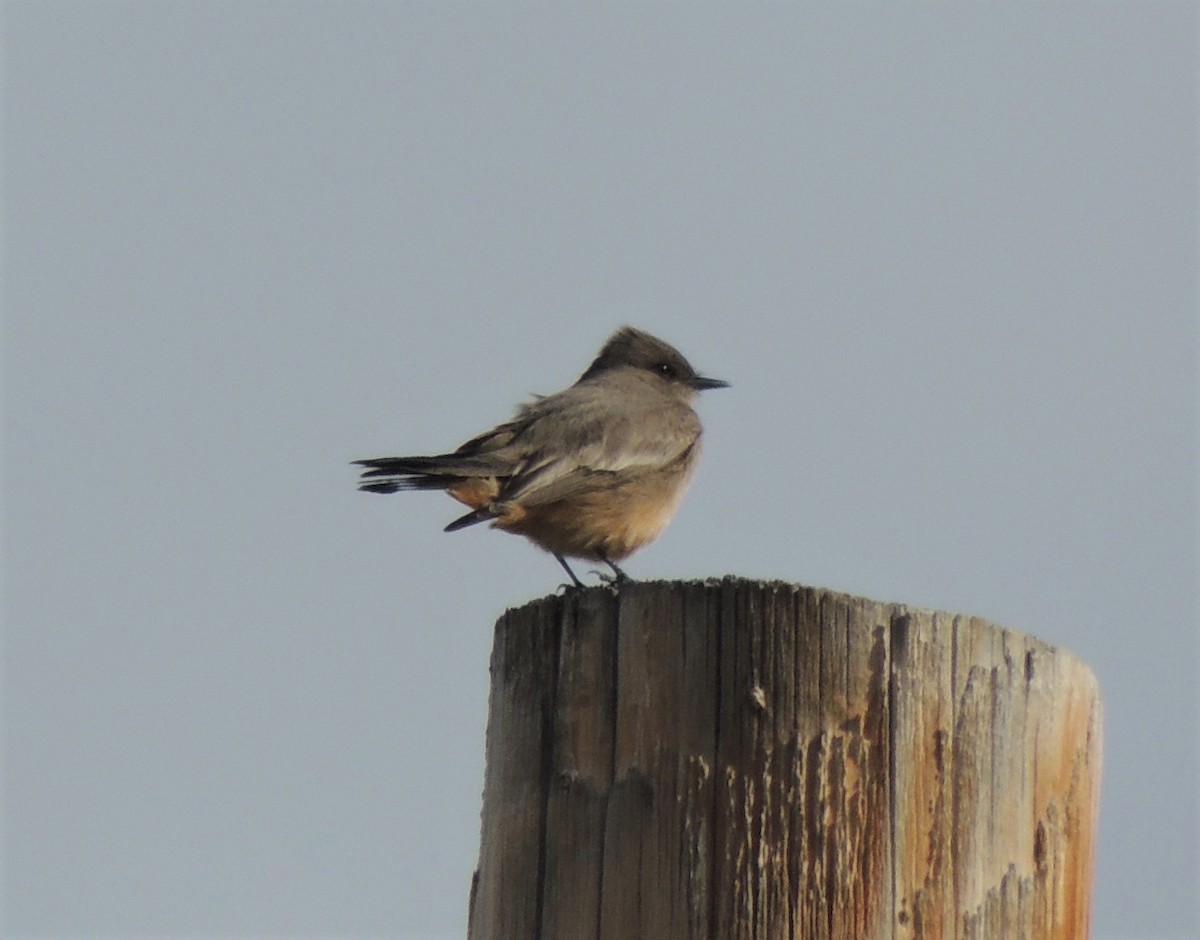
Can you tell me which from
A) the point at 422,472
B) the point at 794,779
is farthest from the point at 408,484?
the point at 794,779

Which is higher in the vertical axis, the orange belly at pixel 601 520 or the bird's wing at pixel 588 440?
the bird's wing at pixel 588 440

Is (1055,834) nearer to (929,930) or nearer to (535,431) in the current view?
(929,930)

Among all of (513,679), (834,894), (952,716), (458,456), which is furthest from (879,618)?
(458,456)

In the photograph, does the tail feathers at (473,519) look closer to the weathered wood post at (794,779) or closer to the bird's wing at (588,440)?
the bird's wing at (588,440)

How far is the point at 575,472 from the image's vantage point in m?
8.75

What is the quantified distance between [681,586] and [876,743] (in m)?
0.59

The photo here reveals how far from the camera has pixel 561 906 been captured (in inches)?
153

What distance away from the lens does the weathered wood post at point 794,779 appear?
3742mm

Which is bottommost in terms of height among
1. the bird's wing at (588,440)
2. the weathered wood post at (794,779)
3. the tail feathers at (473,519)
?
the weathered wood post at (794,779)

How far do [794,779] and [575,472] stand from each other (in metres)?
5.04

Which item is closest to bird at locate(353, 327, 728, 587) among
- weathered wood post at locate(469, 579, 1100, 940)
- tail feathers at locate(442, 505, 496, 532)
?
tail feathers at locate(442, 505, 496, 532)

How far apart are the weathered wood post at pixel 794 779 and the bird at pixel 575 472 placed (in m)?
3.94

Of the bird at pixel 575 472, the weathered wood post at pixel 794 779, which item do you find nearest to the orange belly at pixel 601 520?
the bird at pixel 575 472

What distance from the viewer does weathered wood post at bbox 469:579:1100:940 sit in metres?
3.74
